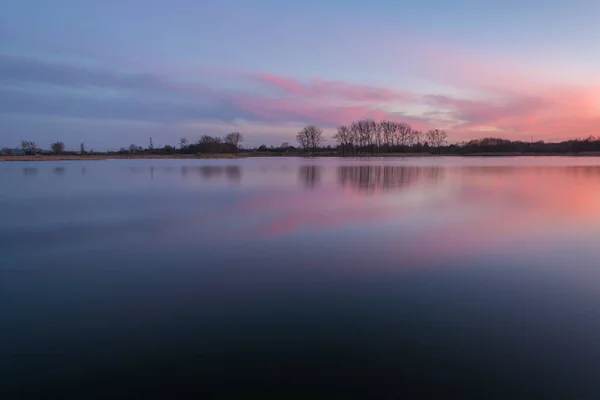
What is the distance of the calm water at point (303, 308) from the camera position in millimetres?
3252

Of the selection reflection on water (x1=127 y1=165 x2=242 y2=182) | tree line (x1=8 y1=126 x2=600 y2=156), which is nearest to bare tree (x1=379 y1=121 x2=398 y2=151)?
tree line (x1=8 y1=126 x2=600 y2=156)

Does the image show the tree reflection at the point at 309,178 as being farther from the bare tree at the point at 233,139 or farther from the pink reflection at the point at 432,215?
the bare tree at the point at 233,139

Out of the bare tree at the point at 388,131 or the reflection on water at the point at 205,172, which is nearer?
the reflection on water at the point at 205,172

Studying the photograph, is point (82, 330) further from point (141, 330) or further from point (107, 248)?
point (107, 248)

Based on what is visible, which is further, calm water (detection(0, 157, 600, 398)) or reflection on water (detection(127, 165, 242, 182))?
reflection on water (detection(127, 165, 242, 182))

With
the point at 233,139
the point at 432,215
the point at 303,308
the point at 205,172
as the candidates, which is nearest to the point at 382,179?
the point at 432,215

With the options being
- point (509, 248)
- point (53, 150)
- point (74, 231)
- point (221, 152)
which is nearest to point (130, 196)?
point (74, 231)

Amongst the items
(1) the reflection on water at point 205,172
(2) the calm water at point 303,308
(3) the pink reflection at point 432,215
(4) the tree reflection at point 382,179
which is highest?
(1) the reflection on water at point 205,172

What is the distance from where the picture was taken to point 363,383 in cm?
316

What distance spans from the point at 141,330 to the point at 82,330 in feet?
2.11

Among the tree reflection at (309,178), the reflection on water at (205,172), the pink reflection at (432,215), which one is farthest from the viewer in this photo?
the reflection on water at (205,172)

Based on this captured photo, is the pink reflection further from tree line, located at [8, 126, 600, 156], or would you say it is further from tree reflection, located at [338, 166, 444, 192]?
tree line, located at [8, 126, 600, 156]

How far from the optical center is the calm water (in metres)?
3.25

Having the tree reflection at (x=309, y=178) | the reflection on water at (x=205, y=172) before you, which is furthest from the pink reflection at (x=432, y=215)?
the reflection on water at (x=205, y=172)
